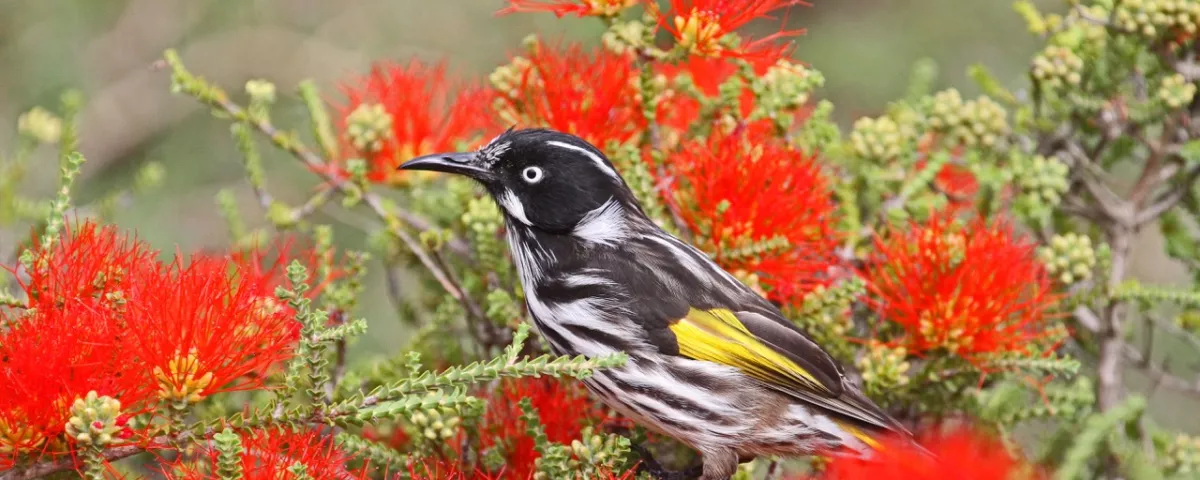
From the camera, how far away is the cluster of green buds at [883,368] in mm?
2201

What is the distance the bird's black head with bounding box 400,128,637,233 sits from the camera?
2.39m

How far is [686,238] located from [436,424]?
76 centimetres

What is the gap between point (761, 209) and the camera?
2316mm

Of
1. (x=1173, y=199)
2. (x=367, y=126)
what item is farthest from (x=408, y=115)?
(x=1173, y=199)

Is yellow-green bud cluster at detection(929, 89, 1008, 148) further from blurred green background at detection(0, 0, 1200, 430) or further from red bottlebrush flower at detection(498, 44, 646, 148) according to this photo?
blurred green background at detection(0, 0, 1200, 430)

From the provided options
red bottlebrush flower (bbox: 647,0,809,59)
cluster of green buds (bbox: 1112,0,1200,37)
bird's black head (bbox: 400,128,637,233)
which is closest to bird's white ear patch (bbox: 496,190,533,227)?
bird's black head (bbox: 400,128,637,233)

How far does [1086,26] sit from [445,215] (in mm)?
1588

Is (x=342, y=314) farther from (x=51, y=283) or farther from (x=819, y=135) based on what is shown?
(x=819, y=135)

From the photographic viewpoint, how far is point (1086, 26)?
2.70m

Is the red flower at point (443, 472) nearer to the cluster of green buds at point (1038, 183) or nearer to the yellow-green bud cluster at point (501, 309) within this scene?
the yellow-green bud cluster at point (501, 309)

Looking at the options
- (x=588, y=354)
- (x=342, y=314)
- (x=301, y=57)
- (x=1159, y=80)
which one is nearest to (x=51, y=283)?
(x=342, y=314)

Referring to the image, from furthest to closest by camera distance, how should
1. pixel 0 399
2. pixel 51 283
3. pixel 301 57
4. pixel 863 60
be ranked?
pixel 863 60 < pixel 301 57 < pixel 51 283 < pixel 0 399

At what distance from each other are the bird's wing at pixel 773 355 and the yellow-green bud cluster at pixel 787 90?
1.49 feet

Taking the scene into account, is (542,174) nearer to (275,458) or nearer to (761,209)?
(761,209)
